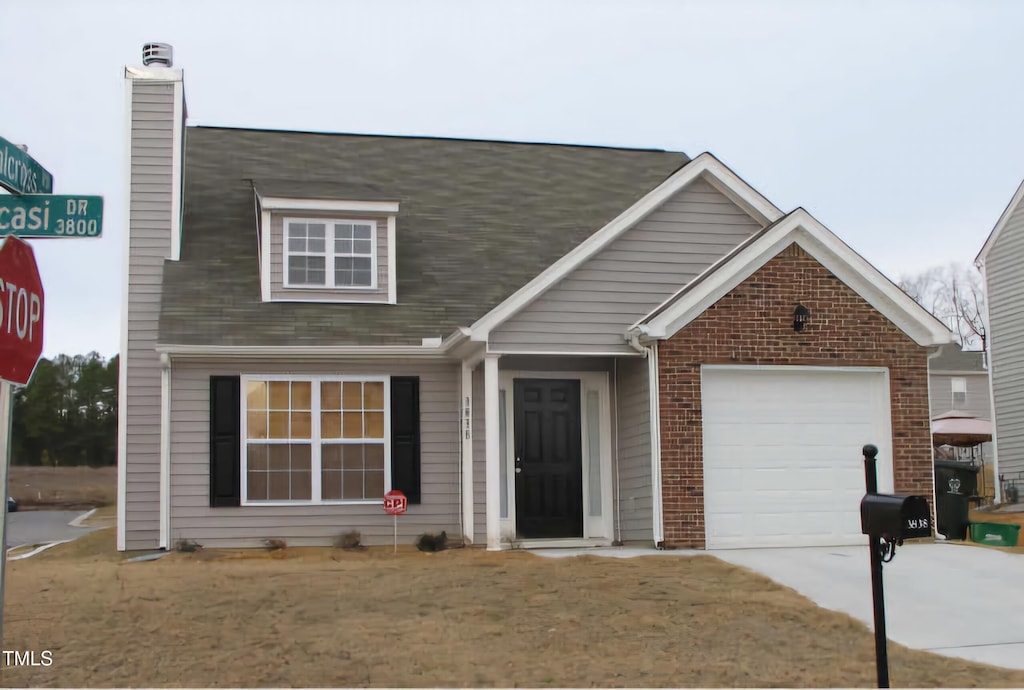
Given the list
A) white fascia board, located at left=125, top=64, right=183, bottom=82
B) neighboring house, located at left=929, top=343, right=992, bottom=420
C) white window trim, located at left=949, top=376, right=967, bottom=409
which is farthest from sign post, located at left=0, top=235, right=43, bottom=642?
white window trim, located at left=949, top=376, right=967, bottom=409

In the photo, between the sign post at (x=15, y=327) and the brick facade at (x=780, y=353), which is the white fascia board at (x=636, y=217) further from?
the sign post at (x=15, y=327)

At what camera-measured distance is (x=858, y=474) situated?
46.1ft

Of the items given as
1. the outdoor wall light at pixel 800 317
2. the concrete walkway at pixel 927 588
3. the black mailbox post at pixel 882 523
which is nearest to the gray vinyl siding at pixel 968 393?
the concrete walkway at pixel 927 588

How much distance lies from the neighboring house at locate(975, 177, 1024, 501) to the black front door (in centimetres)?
1158

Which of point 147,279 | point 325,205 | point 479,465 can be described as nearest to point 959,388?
point 479,465

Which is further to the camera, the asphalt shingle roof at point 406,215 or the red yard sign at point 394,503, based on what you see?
the asphalt shingle roof at point 406,215

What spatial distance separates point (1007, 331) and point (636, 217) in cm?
1209

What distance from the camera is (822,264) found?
46.0ft

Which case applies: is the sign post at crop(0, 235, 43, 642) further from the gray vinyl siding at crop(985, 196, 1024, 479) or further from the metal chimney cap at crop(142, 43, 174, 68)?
the gray vinyl siding at crop(985, 196, 1024, 479)

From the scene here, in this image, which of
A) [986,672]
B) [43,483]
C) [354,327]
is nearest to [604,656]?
[986,672]

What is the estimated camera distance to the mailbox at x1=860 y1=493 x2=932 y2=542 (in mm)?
6402

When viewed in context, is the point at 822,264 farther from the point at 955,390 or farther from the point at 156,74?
the point at 955,390

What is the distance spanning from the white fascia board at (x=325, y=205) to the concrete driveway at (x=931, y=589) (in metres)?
6.69

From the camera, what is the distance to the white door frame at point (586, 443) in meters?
15.2
